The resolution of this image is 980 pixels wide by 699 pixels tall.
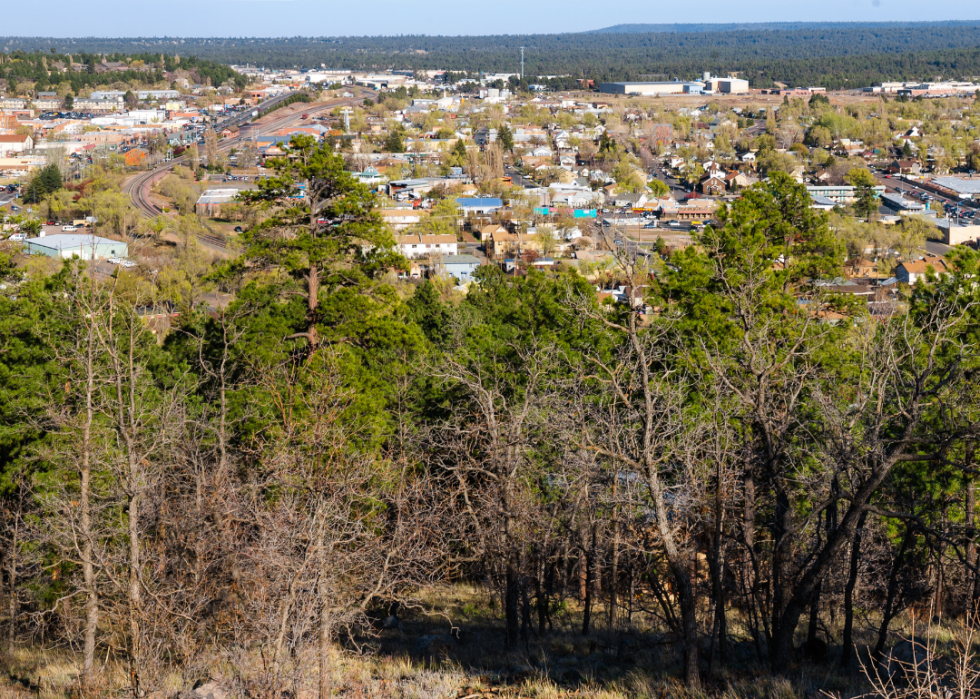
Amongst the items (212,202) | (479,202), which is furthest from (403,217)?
(212,202)

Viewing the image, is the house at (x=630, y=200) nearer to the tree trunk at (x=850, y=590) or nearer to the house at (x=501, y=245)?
the house at (x=501, y=245)

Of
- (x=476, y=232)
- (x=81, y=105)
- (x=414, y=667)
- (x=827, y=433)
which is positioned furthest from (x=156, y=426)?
(x=81, y=105)

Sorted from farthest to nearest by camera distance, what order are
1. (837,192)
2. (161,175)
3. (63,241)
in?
(161,175) < (837,192) < (63,241)

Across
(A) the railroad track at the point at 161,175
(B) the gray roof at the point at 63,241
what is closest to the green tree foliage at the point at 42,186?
(A) the railroad track at the point at 161,175

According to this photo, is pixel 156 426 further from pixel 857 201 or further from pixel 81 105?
pixel 81 105

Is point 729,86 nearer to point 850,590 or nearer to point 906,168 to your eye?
point 906,168
